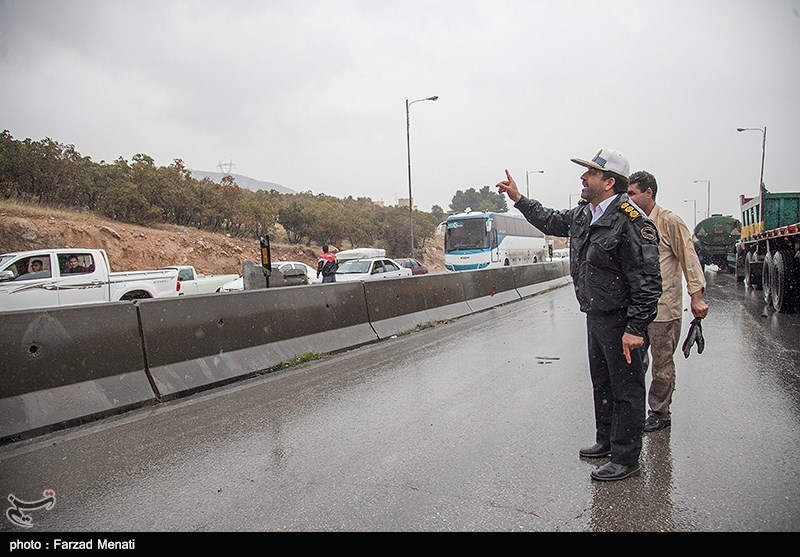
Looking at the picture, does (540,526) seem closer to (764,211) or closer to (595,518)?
(595,518)

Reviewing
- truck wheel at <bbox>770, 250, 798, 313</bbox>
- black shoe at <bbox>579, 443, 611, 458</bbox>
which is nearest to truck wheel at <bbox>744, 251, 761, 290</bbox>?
truck wheel at <bbox>770, 250, 798, 313</bbox>

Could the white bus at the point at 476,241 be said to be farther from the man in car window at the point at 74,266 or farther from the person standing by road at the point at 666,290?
the person standing by road at the point at 666,290

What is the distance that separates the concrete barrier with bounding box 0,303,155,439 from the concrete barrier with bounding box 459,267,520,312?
9.61m

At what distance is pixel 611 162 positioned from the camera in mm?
3957

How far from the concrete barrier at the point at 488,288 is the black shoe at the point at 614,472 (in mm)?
10588

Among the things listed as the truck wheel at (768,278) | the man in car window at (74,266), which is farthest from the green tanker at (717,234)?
the man in car window at (74,266)

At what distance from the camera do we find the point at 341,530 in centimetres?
314

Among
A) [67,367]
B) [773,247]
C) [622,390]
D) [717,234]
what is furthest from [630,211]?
[717,234]

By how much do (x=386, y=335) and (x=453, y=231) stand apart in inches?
912

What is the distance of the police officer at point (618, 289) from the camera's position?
12.3 feet

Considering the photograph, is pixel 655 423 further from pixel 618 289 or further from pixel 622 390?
pixel 618 289

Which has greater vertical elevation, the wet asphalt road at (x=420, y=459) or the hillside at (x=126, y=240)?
the hillside at (x=126, y=240)

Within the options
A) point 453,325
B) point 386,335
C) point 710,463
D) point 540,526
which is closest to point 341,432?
point 540,526

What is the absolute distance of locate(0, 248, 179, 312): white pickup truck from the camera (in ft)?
40.1
